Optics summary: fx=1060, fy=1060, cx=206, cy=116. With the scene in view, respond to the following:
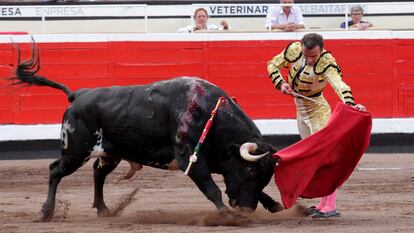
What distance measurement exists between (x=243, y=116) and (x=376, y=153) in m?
6.02

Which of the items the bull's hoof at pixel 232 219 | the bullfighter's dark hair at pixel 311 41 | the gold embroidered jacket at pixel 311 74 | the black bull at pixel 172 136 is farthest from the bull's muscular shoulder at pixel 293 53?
the bull's hoof at pixel 232 219

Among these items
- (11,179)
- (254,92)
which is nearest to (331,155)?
(11,179)

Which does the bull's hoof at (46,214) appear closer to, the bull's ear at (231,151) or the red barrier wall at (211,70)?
the bull's ear at (231,151)

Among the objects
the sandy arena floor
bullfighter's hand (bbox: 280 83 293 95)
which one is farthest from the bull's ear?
bullfighter's hand (bbox: 280 83 293 95)

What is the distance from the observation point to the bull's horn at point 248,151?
6.84m

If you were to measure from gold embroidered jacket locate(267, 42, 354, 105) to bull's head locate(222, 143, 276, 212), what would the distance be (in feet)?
1.96

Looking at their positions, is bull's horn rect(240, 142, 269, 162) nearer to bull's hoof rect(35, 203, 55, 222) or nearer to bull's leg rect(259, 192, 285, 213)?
bull's leg rect(259, 192, 285, 213)

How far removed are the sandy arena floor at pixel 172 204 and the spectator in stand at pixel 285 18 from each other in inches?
74.7

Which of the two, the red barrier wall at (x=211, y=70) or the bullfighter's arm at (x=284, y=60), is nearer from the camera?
the bullfighter's arm at (x=284, y=60)

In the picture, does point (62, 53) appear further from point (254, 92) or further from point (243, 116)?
point (243, 116)

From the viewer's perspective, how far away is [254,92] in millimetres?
12875

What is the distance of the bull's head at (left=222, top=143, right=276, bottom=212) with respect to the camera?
22.8 feet

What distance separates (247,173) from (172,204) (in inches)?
62.1

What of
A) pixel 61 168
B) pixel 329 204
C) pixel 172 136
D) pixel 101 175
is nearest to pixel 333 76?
pixel 329 204
